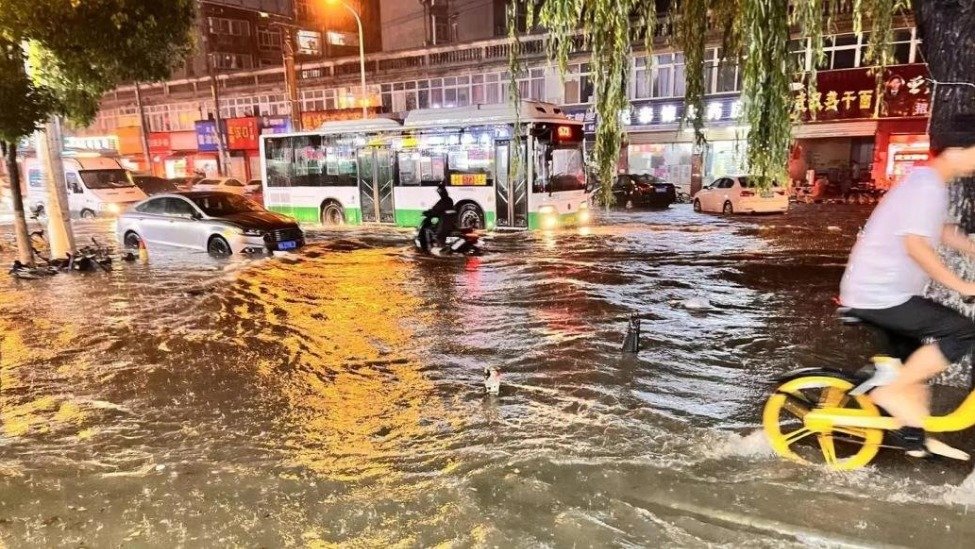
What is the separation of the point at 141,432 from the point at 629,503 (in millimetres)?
3867

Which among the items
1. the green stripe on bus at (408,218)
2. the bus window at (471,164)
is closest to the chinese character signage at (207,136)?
the green stripe on bus at (408,218)

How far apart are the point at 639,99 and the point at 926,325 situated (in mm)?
29259

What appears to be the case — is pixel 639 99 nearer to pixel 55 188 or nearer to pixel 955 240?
pixel 55 188

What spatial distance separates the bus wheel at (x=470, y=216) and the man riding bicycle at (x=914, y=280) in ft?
44.9

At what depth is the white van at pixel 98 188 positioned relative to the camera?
75.1ft

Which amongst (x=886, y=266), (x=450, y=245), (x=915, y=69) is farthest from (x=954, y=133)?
(x=915, y=69)

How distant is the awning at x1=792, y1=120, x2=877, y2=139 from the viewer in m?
25.3

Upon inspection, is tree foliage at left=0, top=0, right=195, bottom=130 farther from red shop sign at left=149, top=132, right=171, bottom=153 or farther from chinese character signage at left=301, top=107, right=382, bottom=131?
red shop sign at left=149, top=132, right=171, bottom=153

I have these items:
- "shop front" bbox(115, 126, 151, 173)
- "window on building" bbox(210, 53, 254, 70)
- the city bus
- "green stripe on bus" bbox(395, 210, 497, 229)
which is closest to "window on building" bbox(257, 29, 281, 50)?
"window on building" bbox(210, 53, 254, 70)

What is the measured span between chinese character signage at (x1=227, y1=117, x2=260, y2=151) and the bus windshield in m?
17.2

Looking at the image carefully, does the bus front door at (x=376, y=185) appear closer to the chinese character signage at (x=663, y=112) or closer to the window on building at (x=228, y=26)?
the chinese character signage at (x=663, y=112)

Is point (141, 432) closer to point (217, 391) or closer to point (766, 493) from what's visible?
point (217, 391)

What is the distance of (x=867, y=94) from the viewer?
2497cm

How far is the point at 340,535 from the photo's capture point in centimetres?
354
